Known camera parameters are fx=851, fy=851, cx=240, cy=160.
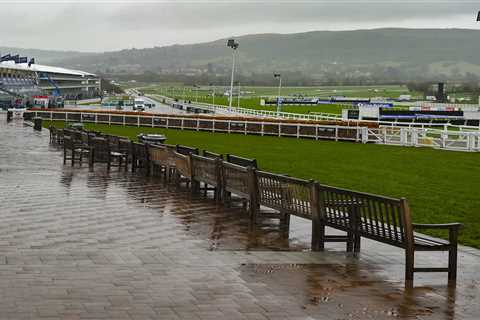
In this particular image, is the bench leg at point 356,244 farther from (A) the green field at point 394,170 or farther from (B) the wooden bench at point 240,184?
(B) the wooden bench at point 240,184

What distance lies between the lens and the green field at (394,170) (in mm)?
15602

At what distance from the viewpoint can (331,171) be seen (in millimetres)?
23219

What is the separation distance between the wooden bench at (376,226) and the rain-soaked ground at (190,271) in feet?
0.72

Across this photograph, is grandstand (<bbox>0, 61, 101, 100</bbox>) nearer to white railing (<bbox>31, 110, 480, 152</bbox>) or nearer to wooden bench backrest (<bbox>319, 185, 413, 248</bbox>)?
white railing (<bbox>31, 110, 480, 152</bbox>)

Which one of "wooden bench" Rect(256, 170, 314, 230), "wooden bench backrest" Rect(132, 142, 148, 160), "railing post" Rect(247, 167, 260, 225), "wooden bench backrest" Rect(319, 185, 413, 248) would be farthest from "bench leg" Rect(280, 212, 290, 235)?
"wooden bench backrest" Rect(132, 142, 148, 160)

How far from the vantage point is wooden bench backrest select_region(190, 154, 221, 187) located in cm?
1540

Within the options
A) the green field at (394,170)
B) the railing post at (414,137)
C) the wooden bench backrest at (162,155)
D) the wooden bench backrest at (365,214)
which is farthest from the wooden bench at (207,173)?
the railing post at (414,137)

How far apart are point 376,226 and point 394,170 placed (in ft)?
47.3

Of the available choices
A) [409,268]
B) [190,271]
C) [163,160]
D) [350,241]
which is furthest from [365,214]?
[163,160]

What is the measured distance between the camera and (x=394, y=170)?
24.5m

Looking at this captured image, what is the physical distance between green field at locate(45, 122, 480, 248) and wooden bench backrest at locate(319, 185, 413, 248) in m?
2.12

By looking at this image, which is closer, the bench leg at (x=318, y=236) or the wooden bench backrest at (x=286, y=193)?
the bench leg at (x=318, y=236)

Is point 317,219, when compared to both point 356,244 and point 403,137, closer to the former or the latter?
point 356,244

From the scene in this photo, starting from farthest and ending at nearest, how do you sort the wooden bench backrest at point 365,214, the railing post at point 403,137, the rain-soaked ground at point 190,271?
the railing post at point 403,137 < the wooden bench backrest at point 365,214 < the rain-soaked ground at point 190,271
